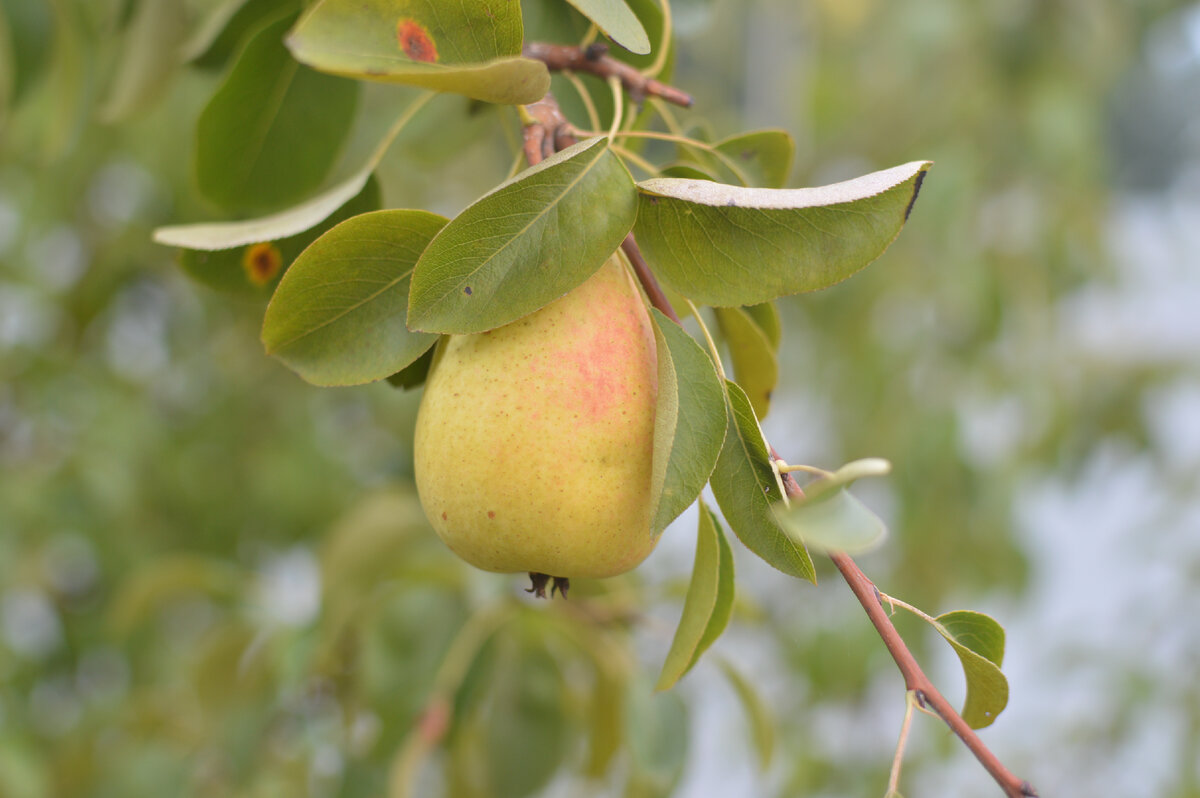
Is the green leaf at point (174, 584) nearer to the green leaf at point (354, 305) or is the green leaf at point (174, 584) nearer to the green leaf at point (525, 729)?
the green leaf at point (525, 729)

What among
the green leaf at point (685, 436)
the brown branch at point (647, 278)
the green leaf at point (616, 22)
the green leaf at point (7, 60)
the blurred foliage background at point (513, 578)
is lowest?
the blurred foliage background at point (513, 578)

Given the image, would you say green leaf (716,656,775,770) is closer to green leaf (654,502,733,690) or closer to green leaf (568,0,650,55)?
green leaf (654,502,733,690)

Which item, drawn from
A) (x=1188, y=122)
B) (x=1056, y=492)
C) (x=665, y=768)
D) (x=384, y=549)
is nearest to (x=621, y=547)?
(x=665, y=768)

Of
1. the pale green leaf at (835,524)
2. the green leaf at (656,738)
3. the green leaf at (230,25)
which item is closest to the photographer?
the pale green leaf at (835,524)

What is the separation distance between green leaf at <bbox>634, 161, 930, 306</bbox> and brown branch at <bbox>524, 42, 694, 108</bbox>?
91 millimetres

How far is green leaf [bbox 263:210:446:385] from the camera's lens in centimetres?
29

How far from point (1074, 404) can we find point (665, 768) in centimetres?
116

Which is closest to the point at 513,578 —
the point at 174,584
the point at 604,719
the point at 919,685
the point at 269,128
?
the point at 604,719

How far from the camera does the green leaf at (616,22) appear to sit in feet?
0.83

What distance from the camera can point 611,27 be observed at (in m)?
0.26

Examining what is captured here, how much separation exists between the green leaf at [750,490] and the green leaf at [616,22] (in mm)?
96

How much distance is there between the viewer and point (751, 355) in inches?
13.7

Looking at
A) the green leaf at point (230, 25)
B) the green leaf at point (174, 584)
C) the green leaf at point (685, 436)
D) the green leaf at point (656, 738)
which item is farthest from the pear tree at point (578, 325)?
the green leaf at point (174, 584)

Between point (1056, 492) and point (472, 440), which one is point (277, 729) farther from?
point (1056, 492)
